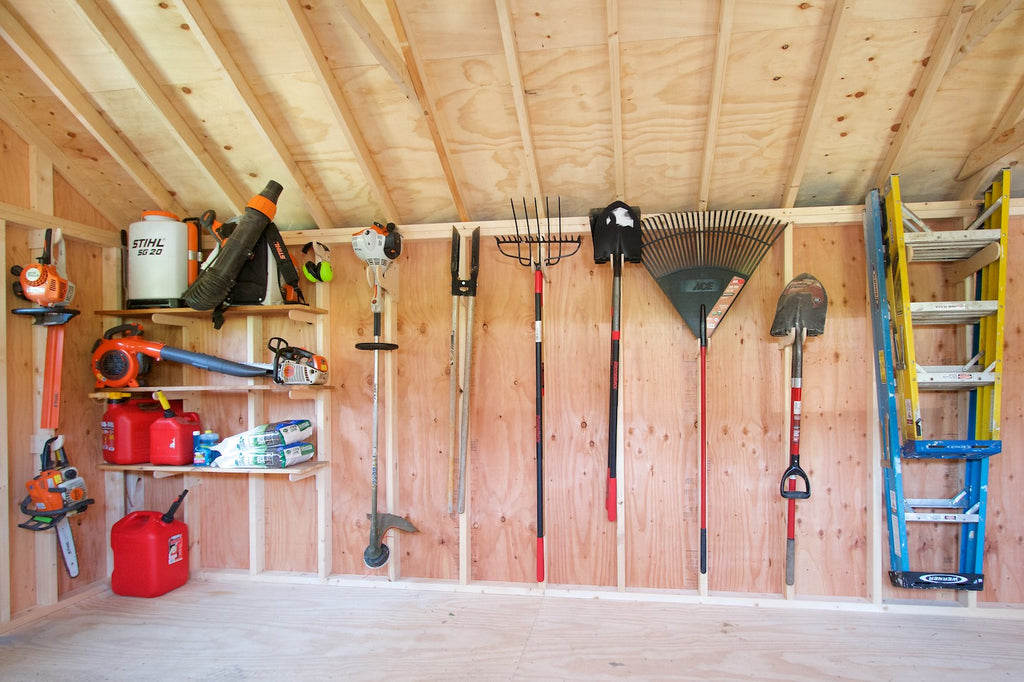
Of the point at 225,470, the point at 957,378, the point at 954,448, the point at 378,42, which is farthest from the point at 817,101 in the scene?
the point at 225,470

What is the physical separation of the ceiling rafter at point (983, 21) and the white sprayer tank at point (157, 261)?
126 inches

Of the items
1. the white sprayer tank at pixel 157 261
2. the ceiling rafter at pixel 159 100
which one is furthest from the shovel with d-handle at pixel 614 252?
the white sprayer tank at pixel 157 261

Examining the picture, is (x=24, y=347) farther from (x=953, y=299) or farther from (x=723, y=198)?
(x=953, y=299)

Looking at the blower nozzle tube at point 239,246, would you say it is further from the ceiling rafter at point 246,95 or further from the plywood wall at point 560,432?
the plywood wall at point 560,432

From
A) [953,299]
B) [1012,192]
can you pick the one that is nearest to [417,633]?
[953,299]

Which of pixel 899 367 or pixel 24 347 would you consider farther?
pixel 24 347

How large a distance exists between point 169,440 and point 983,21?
353 cm

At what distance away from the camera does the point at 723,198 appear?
8.15 ft

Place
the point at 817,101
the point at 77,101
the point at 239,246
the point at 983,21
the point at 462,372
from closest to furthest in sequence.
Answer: the point at 983,21 → the point at 817,101 → the point at 77,101 → the point at 239,246 → the point at 462,372

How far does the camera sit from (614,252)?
2404 mm

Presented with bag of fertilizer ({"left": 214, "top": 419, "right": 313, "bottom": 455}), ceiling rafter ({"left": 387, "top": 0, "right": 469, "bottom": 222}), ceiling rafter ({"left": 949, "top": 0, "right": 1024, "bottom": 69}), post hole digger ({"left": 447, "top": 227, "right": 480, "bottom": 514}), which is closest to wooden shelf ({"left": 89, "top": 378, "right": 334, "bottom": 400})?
bag of fertilizer ({"left": 214, "top": 419, "right": 313, "bottom": 455})

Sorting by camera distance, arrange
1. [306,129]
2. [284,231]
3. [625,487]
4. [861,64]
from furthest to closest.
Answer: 1. [284,231]
2. [625,487]
3. [306,129]
4. [861,64]

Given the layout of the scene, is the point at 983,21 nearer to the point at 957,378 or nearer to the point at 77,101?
the point at 957,378

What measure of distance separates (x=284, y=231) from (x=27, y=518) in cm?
167
